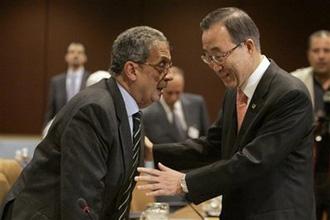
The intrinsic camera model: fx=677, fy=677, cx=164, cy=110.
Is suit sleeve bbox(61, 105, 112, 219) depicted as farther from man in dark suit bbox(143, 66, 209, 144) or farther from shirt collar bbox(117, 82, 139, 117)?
man in dark suit bbox(143, 66, 209, 144)

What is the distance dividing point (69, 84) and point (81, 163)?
6302mm

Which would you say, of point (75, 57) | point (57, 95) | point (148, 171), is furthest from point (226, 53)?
point (75, 57)

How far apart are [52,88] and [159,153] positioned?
223 inches

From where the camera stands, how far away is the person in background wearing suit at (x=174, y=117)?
5.62 m

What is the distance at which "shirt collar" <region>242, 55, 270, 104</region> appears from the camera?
2.36m

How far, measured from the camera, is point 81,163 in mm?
2104

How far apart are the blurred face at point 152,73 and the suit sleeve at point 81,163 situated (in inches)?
9.3

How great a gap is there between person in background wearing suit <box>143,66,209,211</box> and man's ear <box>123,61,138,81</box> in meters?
3.04

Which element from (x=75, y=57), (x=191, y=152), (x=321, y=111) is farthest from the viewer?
(x=75, y=57)

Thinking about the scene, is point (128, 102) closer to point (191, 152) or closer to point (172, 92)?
point (191, 152)

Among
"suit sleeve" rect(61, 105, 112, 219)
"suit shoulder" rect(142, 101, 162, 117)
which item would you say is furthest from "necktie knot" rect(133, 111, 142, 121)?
"suit shoulder" rect(142, 101, 162, 117)

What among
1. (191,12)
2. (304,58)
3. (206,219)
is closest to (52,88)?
(191,12)

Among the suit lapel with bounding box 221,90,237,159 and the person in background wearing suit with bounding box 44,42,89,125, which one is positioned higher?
the suit lapel with bounding box 221,90,237,159

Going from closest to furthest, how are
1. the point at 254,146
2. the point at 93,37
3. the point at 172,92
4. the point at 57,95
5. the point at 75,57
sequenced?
the point at 254,146 → the point at 172,92 → the point at 57,95 → the point at 75,57 → the point at 93,37
